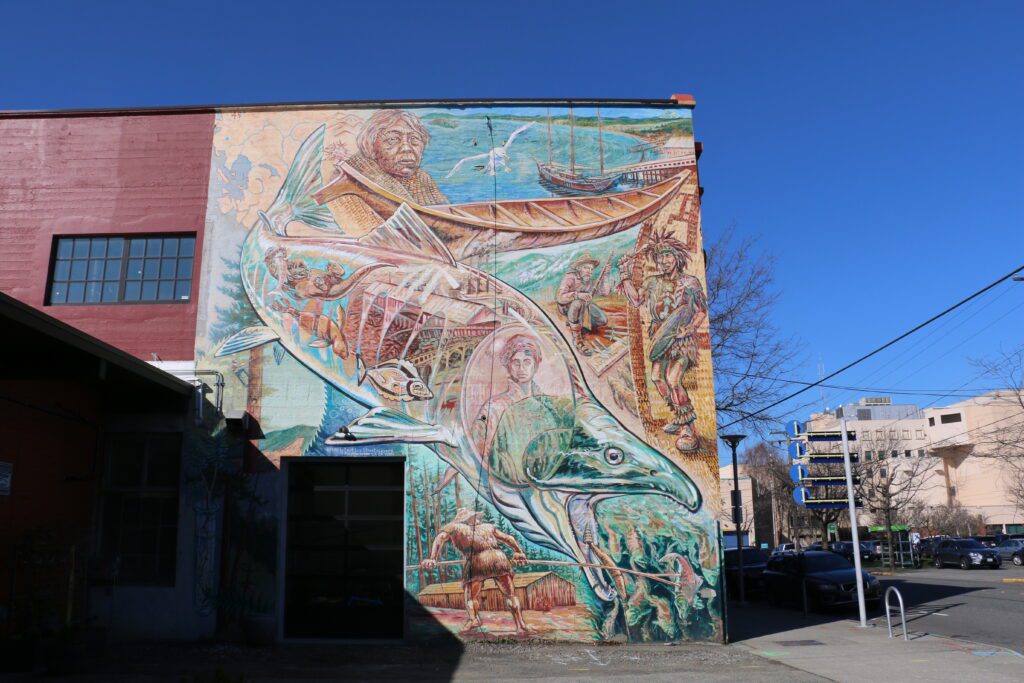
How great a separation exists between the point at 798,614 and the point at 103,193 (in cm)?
1795

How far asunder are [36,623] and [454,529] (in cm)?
594

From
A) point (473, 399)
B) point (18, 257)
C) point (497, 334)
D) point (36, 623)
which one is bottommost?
point (36, 623)

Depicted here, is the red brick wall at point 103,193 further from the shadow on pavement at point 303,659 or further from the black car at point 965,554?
the black car at point 965,554

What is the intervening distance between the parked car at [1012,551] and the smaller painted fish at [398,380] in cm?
3642

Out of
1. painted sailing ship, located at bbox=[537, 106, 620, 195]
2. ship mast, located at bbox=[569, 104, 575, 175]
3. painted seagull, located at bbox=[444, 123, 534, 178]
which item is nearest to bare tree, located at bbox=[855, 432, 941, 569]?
painted sailing ship, located at bbox=[537, 106, 620, 195]

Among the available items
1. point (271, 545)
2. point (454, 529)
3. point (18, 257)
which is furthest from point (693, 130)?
point (18, 257)

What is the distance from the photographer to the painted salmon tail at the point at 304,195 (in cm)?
1416

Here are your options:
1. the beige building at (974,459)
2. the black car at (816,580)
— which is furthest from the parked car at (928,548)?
the black car at (816,580)

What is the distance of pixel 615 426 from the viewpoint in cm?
1318

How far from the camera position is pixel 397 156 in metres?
14.4

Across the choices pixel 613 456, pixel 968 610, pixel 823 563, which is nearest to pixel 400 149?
pixel 613 456

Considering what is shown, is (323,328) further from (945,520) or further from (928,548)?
(945,520)

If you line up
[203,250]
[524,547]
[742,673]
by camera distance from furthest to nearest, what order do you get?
1. [203,250]
2. [524,547]
3. [742,673]

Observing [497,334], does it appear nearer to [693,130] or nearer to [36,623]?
[693,130]
